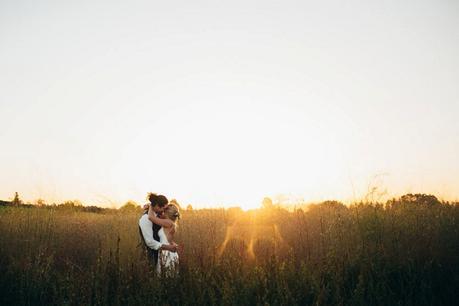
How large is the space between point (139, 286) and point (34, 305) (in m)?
1.34

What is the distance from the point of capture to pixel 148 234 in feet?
21.1

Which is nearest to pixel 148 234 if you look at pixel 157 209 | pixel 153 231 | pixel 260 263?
pixel 153 231

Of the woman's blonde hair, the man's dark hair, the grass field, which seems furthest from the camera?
the woman's blonde hair

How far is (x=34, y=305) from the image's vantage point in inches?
167

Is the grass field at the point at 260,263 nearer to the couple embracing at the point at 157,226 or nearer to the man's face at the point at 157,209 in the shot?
the couple embracing at the point at 157,226

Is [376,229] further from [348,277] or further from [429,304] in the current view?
[429,304]

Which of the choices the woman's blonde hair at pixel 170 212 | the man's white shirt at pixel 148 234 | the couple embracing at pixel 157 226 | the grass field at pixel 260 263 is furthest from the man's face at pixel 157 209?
the grass field at pixel 260 263

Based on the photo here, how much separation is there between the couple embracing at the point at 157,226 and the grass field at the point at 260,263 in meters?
0.27

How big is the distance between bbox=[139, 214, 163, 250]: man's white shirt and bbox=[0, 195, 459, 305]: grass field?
0.23 meters

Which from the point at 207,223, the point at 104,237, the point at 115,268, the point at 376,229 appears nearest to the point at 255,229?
the point at 207,223

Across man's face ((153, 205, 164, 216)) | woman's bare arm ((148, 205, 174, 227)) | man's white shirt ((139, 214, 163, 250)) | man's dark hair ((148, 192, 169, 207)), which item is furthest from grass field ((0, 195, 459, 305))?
man's dark hair ((148, 192, 169, 207))

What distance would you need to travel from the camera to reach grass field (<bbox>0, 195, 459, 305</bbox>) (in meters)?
3.73

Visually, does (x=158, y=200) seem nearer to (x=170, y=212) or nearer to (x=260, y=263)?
(x=170, y=212)

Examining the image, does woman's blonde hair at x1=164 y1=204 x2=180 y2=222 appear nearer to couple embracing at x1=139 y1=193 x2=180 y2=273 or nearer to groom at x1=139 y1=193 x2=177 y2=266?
couple embracing at x1=139 y1=193 x2=180 y2=273
